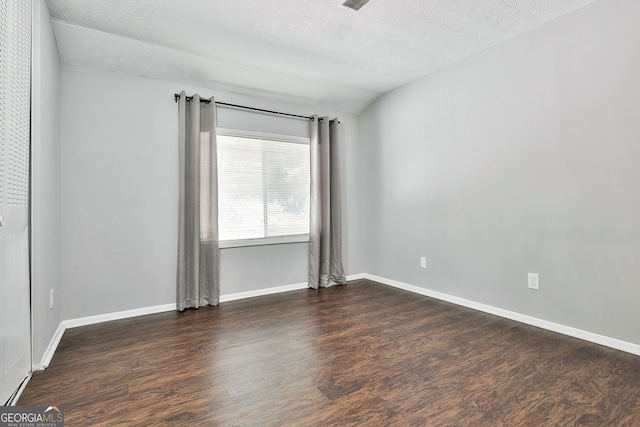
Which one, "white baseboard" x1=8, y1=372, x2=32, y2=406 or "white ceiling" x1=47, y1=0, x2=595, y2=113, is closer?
"white baseboard" x1=8, y1=372, x2=32, y2=406

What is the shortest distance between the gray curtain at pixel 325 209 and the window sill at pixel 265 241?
0.14 m

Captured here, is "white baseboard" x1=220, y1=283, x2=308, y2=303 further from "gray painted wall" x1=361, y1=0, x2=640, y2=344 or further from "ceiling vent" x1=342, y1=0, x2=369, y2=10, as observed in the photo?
"ceiling vent" x1=342, y1=0, x2=369, y2=10

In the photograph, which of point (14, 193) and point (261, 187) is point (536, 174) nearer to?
point (261, 187)

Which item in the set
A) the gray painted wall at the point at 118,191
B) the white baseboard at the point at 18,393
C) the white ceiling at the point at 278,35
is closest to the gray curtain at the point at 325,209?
the white ceiling at the point at 278,35

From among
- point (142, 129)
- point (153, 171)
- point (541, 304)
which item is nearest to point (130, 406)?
point (153, 171)

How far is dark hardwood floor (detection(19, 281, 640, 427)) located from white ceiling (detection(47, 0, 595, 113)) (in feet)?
8.08

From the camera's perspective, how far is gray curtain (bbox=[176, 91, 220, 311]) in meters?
3.33

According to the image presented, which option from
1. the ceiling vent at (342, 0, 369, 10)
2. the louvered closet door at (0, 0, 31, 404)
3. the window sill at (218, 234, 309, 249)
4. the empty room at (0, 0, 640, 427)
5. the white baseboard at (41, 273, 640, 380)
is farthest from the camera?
the window sill at (218, 234, 309, 249)

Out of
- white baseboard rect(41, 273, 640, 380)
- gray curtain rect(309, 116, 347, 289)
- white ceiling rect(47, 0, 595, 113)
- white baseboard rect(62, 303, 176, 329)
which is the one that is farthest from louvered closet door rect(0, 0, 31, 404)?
gray curtain rect(309, 116, 347, 289)

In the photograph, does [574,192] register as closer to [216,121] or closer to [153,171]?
[216,121]

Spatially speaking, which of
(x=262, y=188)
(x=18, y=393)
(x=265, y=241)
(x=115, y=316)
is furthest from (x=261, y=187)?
(x=18, y=393)

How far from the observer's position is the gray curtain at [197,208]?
3.33 m

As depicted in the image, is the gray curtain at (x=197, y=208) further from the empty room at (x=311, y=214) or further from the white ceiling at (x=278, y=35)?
the white ceiling at (x=278, y=35)

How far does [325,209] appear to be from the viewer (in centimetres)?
421
